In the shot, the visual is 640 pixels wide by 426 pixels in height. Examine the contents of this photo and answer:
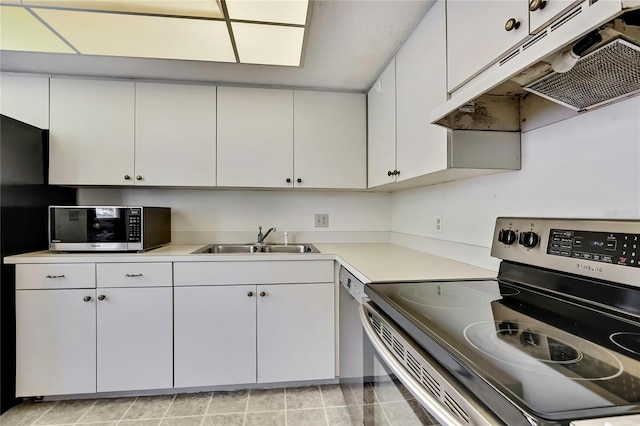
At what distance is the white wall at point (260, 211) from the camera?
7.60ft

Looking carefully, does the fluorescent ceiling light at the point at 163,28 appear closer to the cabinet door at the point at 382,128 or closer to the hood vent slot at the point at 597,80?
the cabinet door at the point at 382,128

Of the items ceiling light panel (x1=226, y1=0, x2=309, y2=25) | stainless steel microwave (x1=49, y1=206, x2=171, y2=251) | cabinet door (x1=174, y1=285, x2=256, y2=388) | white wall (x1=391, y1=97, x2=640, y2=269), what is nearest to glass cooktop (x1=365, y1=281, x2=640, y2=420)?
white wall (x1=391, y1=97, x2=640, y2=269)

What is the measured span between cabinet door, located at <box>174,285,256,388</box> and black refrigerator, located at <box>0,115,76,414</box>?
887 millimetres

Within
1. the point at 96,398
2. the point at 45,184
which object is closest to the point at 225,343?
the point at 96,398

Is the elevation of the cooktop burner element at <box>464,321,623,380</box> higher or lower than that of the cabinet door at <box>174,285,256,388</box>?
higher

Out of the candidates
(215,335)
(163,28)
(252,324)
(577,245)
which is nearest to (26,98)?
(163,28)

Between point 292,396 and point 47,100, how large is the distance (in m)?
2.41

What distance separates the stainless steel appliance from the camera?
0.43m

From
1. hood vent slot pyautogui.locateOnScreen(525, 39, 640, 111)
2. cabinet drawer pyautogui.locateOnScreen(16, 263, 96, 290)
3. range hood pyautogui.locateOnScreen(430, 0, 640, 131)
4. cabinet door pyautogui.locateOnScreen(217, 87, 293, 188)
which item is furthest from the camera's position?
cabinet door pyautogui.locateOnScreen(217, 87, 293, 188)

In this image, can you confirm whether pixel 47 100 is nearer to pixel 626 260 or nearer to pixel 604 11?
pixel 604 11

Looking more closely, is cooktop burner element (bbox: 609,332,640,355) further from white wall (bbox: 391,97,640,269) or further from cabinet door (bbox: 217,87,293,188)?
cabinet door (bbox: 217,87,293,188)

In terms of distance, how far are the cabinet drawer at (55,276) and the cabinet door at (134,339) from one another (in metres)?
0.11

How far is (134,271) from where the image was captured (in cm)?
176

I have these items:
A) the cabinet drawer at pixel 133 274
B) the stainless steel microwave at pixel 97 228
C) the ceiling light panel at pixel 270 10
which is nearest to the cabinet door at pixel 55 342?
the cabinet drawer at pixel 133 274
